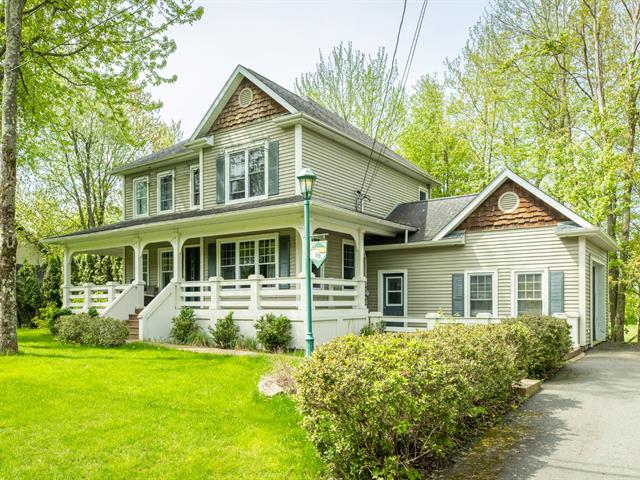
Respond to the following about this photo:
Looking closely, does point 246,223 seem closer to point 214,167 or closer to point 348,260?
point 214,167

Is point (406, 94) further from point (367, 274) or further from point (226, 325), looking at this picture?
point (226, 325)

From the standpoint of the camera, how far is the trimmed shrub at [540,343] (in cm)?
831

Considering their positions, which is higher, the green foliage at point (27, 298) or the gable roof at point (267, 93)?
the gable roof at point (267, 93)

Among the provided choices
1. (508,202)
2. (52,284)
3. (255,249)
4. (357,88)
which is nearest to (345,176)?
(255,249)

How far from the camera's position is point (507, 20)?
22.8 meters

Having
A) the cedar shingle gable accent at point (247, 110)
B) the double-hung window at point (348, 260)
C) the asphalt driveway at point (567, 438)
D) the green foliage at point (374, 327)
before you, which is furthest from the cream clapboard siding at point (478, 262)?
the cedar shingle gable accent at point (247, 110)

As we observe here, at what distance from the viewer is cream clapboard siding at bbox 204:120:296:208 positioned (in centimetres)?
1541

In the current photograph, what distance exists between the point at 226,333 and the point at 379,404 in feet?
32.7

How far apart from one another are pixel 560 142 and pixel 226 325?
627 inches

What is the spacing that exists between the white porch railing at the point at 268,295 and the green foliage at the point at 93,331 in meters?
2.23

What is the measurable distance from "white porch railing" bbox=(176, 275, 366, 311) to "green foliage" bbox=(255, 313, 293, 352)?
0.56m

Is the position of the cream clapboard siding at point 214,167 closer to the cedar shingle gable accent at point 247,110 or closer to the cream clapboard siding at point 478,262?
the cedar shingle gable accent at point 247,110

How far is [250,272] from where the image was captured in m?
16.3

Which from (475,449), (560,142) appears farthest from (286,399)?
(560,142)
